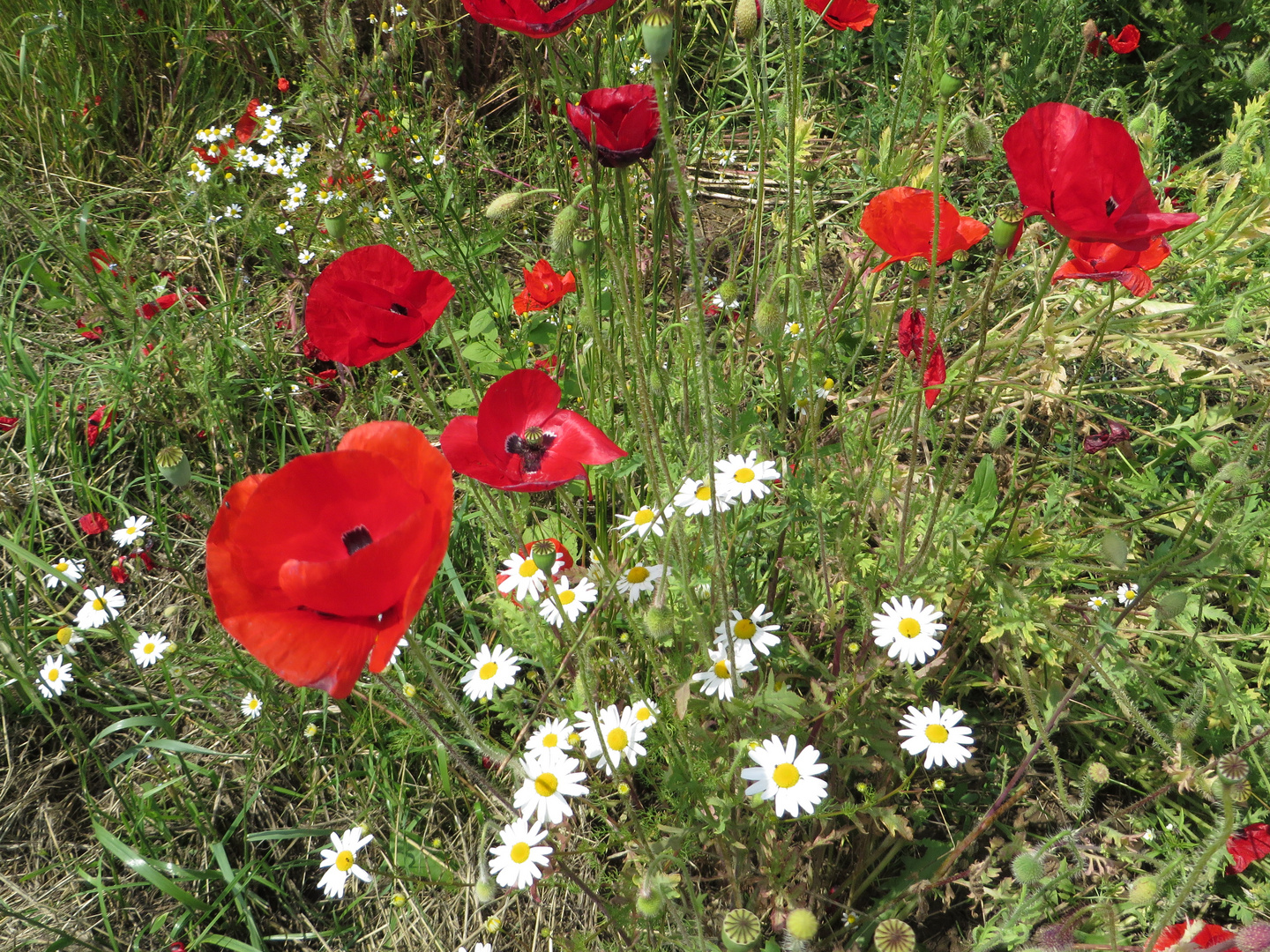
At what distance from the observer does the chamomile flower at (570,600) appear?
5.94 ft

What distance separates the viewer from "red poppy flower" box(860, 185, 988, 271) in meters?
1.69

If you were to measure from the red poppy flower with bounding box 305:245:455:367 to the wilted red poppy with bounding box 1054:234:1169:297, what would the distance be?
1201 mm

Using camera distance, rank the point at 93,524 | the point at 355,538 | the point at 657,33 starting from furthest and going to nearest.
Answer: the point at 93,524 → the point at 355,538 → the point at 657,33

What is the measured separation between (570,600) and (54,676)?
1433mm

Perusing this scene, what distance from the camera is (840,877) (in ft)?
6.54

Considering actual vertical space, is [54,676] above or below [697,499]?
below

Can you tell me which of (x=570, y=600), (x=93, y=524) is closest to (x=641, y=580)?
(x=570, y=600)

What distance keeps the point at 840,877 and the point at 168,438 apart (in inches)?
97.1

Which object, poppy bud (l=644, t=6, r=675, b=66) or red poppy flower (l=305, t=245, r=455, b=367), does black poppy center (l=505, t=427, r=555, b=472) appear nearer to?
red poppy flower (l=305, t=245, r=455, b=367)

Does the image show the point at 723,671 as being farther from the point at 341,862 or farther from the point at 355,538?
the point at 341,862

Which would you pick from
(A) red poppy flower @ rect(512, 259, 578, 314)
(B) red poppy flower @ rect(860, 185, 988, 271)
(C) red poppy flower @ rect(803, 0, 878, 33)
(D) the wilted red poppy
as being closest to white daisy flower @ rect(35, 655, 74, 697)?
(A) red poppy flower @ rect(512, 259, 578, 314)

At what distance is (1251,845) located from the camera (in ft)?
6.16

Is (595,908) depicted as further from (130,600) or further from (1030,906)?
(130,600)

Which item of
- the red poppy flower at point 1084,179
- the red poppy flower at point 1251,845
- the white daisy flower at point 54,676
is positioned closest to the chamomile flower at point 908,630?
the red poppy flower at point 1084,179
